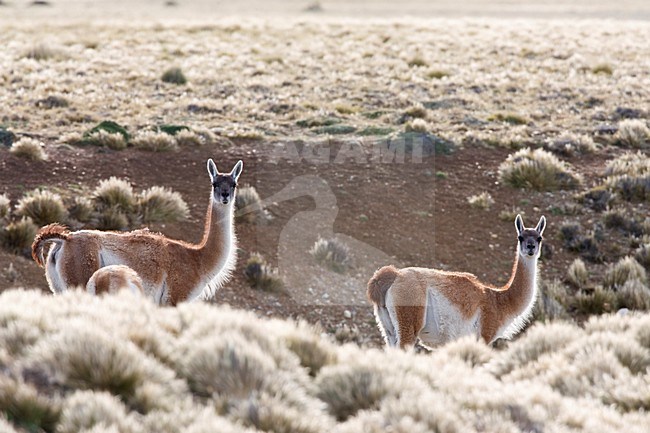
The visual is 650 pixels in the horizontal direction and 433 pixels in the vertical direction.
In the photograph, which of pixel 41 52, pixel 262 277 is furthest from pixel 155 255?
pixel 41 52

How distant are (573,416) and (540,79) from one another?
2120 centimetres

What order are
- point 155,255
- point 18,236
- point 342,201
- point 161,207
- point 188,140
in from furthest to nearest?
point 188,140 < point 342,201 < point 161,207 < point 18,236 < point 155,255

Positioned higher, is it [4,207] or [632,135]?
[632,135]

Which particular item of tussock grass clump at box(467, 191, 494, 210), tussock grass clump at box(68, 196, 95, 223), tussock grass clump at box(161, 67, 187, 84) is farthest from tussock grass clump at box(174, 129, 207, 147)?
tussock grass clump at box(161, 67, 187, 84)

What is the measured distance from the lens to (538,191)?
14703 millimetres

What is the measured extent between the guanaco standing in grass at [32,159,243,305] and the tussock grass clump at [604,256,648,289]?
19.7 feet

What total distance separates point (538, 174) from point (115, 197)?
7.11 metres

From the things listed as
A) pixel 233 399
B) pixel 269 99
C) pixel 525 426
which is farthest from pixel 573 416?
pixel 269 99

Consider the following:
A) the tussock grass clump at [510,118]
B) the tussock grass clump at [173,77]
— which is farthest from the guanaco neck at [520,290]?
the tussock grass clump at [173,77]

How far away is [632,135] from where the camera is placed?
17.7 metres

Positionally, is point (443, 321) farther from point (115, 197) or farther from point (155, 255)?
point (115, 197)

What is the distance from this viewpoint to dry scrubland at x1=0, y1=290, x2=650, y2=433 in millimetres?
4547

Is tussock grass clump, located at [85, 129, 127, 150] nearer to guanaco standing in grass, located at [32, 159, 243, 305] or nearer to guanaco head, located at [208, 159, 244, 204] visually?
guanaco standing in grass, located at [32, 159, 243, 305]

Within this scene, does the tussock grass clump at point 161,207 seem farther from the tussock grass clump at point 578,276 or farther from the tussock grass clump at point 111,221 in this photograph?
the tussock grass clump at point 578,276
